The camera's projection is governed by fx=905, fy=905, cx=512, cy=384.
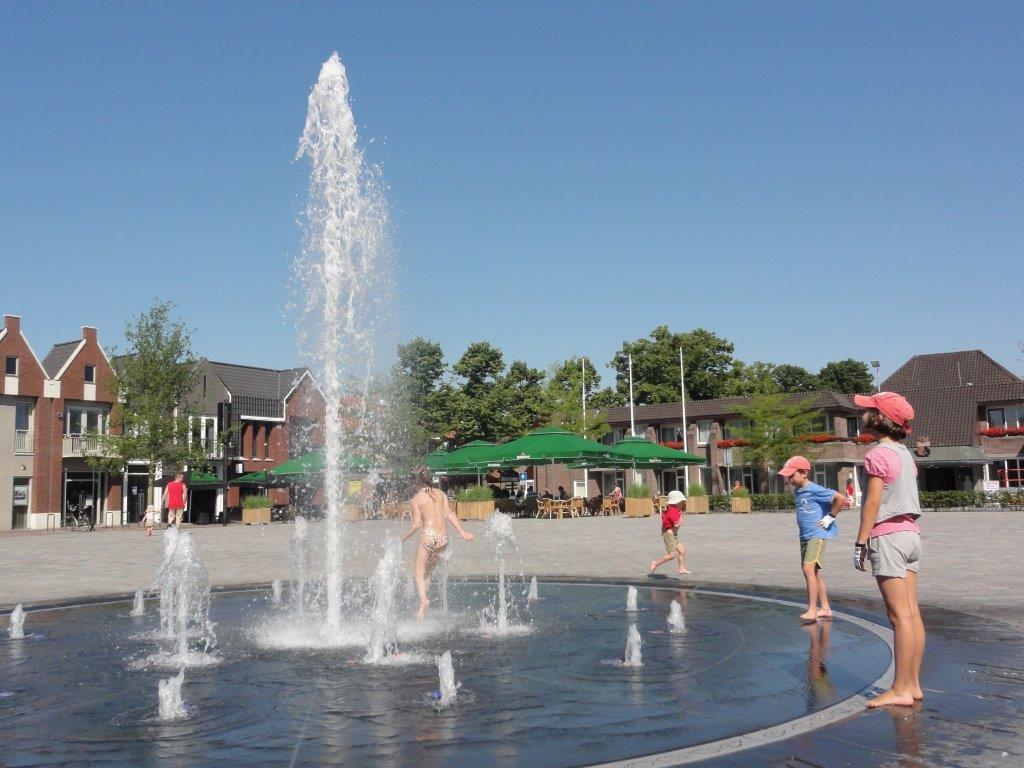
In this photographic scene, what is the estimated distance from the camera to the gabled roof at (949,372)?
220 feet

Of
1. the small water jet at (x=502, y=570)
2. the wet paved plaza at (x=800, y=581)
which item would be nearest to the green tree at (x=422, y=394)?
the wet paved plaza at (x=800, y=581)

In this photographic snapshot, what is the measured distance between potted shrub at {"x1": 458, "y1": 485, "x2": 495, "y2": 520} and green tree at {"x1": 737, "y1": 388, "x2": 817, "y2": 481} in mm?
22970

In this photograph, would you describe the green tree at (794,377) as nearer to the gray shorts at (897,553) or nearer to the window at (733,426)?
the window at (733,426)

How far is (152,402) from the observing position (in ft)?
147

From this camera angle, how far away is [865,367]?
101 metres

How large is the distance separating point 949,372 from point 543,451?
4658cm

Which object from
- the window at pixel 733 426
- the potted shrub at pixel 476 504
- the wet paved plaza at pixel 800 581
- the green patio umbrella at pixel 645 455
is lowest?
the wet paved plaza at pixel 800 581

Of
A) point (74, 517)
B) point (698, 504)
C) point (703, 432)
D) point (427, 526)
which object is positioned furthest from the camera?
point (703, 432)

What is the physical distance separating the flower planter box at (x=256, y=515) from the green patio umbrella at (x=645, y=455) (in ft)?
57.6

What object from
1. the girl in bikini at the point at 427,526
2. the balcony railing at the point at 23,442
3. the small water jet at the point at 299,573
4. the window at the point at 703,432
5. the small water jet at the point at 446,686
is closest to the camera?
the small water jet at the point at 446,686

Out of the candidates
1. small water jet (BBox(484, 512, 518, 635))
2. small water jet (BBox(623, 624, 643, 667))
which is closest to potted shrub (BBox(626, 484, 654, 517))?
small water jet (BBox(484, 512, 518, 635))

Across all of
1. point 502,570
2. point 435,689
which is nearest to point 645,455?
point 502,570

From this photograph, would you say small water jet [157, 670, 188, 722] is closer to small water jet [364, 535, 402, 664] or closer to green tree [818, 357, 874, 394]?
small water jet [364, 535, 402, 664]

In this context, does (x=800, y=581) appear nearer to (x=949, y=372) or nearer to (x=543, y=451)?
(x=543, y=451)
